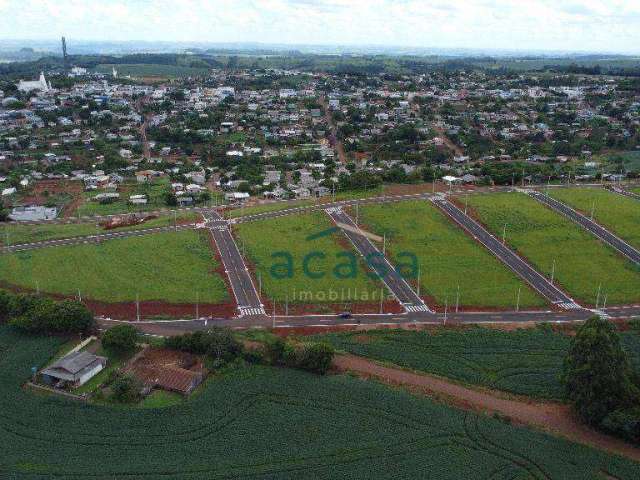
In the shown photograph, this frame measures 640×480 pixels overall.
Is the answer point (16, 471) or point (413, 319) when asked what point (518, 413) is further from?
point (16, 471)

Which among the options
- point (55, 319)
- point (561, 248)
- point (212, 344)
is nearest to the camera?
point (212, 344)

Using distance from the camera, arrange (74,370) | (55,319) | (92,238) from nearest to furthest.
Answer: (74,370) → (55,319) → (92,238)

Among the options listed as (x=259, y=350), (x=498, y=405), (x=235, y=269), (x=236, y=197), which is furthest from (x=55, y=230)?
(x=498, y=405)

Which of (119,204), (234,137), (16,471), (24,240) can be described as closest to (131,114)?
(234,137)

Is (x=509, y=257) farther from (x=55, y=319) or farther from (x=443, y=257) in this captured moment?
(x=55, y=319)

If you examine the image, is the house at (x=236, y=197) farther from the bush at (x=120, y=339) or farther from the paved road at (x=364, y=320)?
the bush at (x=120, y=339)

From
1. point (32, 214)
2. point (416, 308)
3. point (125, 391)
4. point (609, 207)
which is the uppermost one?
point (609, 207)
